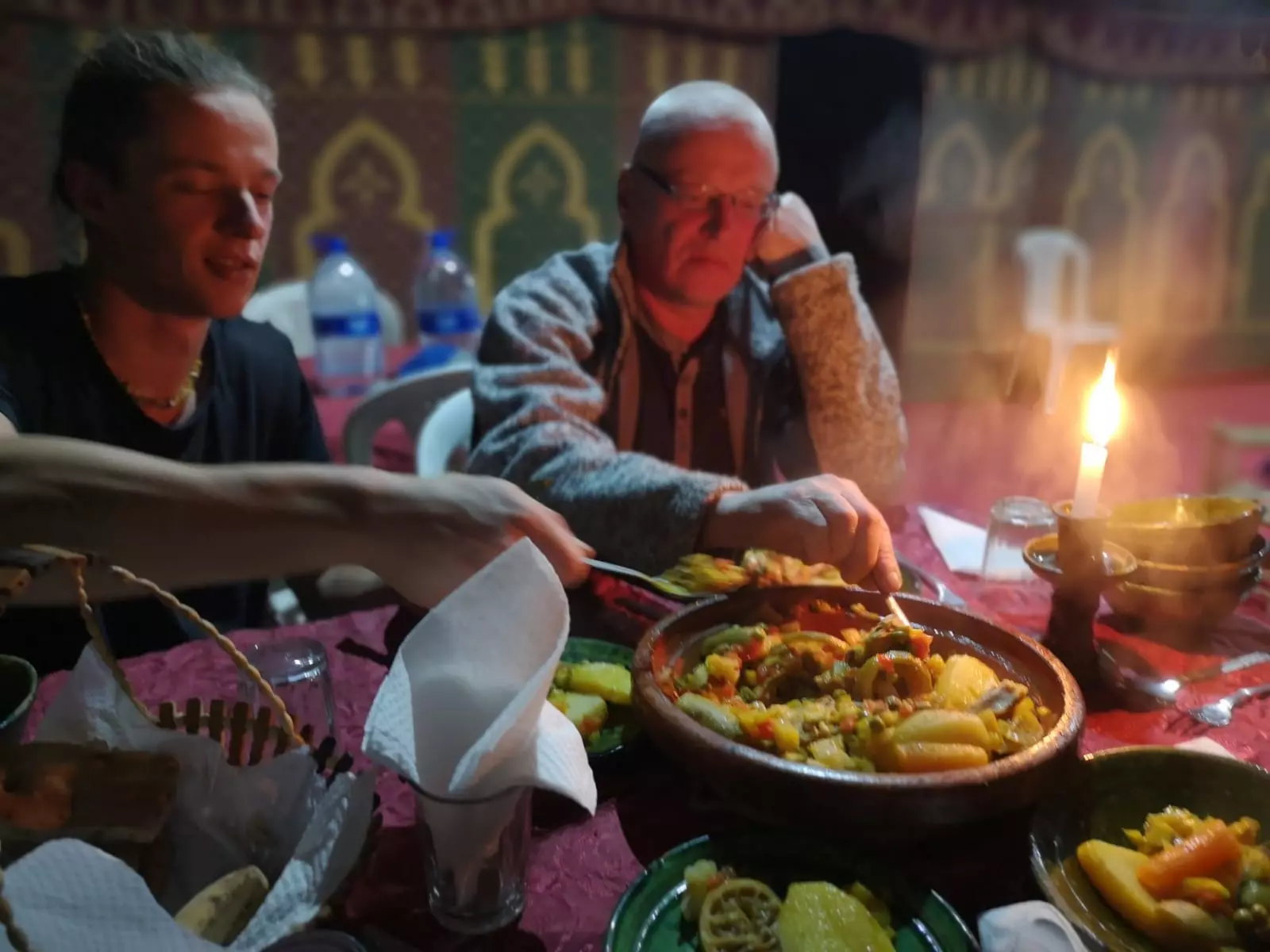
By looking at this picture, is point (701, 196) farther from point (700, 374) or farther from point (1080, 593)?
point (1080, 593)

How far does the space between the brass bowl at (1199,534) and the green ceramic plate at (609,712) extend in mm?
674

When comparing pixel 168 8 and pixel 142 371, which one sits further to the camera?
pixel 168 8

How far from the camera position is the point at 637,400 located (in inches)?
75.5

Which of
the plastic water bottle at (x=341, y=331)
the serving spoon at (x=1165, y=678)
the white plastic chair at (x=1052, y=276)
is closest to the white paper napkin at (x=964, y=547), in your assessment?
the serving spoon at (x=1165, y=678)

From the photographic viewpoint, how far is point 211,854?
2.33 feet

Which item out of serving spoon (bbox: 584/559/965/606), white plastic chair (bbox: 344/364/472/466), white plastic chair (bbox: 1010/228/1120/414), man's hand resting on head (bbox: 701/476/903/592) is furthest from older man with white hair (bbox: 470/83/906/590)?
white plastic chair (bbox: 1010/228/1120/414)

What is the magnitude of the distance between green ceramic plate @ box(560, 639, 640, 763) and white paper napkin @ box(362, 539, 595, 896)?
0.11 m

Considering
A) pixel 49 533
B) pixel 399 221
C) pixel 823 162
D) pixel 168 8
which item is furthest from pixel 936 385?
pixel 49 533

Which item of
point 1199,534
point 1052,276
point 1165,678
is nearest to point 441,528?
point 1165,678

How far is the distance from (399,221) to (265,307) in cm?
99

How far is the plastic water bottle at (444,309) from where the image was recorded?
108 inches

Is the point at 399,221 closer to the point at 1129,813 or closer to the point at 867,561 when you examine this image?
the point at 867,561

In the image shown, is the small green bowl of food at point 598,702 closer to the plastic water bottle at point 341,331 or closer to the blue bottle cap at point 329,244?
the plastic water bottle at point 341,331

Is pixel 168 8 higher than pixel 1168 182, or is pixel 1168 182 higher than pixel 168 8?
pixel 168 8
